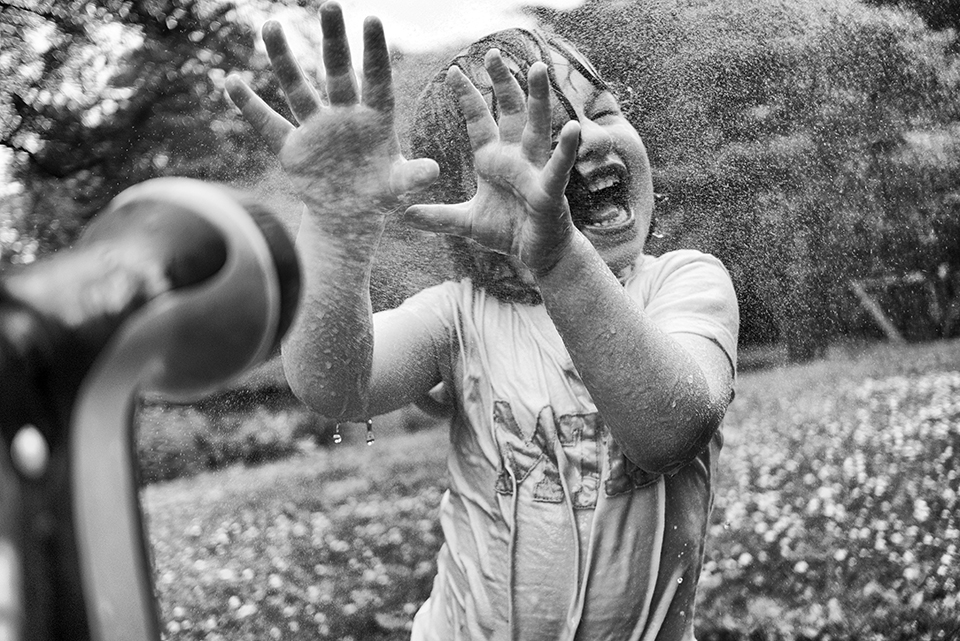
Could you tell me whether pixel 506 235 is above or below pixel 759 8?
below

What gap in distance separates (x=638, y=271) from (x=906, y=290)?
1.83m

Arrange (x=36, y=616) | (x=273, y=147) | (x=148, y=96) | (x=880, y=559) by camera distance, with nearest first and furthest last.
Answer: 1. (x=36, y=616)
2. (x=273, y=147)
3. (x=880, y=559)
4. (x=148, y=96)

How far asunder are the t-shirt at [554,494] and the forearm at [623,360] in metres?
0.10

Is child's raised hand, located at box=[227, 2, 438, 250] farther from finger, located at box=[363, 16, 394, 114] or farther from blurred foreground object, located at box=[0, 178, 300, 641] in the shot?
blurred foreground object, located at box=[0, 178, 300, 641]

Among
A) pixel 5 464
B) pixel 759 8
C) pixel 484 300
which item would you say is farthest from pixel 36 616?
pixel 759 8

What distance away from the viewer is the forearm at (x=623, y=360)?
842 millimetres

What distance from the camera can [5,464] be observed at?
24 cm

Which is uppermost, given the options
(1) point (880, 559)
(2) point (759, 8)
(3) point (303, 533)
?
(2) point (759, 8)

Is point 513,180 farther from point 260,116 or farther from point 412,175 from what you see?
point 260,116

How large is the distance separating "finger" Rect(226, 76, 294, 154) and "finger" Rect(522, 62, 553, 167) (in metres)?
0.22

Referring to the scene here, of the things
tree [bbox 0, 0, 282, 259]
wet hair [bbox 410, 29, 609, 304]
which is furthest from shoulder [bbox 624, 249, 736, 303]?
tree [bbox 0, 0, 282, 259]

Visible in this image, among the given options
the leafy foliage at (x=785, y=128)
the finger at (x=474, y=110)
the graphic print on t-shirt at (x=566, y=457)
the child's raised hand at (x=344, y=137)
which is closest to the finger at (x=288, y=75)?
Result: the child's raised hand at (x=344, y=137)

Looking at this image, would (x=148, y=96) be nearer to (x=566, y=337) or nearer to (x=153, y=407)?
(x=153, y=407)

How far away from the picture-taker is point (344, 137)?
0.78 metres
